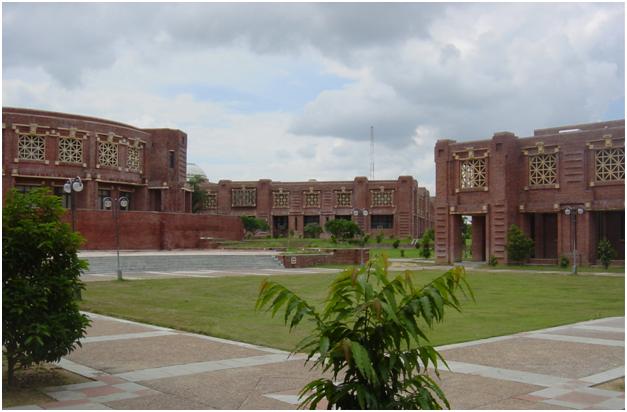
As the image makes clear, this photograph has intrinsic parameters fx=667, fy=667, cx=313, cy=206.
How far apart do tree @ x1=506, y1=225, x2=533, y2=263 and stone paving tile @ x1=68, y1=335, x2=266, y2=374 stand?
31.4 metres

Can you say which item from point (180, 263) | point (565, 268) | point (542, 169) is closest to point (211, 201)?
point (180, 263)

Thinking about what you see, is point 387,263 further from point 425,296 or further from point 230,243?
point 230,243

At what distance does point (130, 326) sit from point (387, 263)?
11.0 m

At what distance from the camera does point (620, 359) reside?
34.8 ft

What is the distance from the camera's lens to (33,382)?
8.74 m

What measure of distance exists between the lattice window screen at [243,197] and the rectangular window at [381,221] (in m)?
13.9

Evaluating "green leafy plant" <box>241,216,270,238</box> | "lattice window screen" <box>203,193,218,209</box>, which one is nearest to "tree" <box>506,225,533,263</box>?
"green leafy plant" <box>241,216,270,238</box>

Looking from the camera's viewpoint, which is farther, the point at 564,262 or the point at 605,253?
the point at 564,262

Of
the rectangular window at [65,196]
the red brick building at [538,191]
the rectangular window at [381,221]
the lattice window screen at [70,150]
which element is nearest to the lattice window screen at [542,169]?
the red brick building at [538,191]

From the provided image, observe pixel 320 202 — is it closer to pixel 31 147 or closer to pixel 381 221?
pixel 381 221

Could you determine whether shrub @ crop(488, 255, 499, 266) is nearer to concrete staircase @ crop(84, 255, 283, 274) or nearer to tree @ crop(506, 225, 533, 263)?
tree @ crop(506, 225, 533, 263)

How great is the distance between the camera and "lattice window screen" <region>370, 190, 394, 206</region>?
7619 centimetres

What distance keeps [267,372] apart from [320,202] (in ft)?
222

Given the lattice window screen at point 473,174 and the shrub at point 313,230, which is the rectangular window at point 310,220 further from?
the lattice window screen at point 473,174
